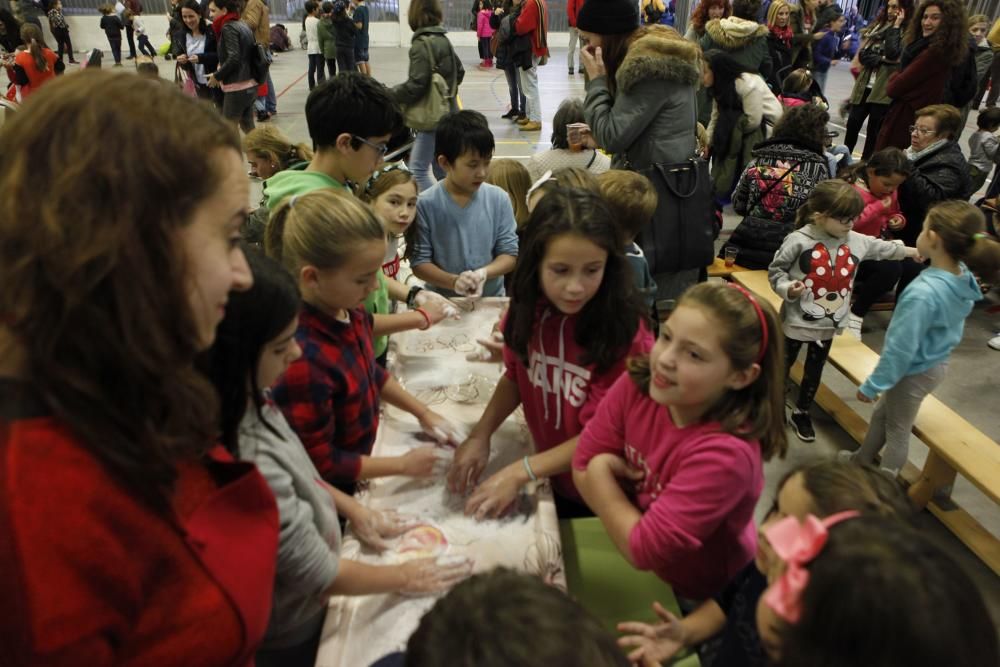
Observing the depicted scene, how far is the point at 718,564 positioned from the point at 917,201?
378cm

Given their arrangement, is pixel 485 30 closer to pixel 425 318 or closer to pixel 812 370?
pixel 812 370

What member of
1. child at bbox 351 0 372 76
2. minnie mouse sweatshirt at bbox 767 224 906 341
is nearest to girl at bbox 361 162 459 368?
minnie mouse sweatshirt at bbox 767 224 906 341

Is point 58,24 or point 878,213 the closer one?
point 878,213

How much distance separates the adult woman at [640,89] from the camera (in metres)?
2.96

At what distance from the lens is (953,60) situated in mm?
4781

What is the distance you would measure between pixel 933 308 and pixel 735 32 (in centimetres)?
361

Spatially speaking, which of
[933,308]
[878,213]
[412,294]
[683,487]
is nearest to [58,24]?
[412,294]

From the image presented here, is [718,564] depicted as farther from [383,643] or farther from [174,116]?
[174,116]

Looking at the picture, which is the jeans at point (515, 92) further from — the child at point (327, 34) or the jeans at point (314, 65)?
the jeans at point (314, 65)

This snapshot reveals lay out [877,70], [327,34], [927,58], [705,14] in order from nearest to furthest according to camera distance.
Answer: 1. [927,58]
2. [877,70]
3. [705,14]
4. [327,34]

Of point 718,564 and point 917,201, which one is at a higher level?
point 917,201

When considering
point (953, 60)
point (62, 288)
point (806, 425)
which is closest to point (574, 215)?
point (62, 288)

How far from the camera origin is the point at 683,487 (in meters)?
1.23

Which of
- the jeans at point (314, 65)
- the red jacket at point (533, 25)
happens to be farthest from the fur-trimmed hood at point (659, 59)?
the jeans at point (314, 65)
